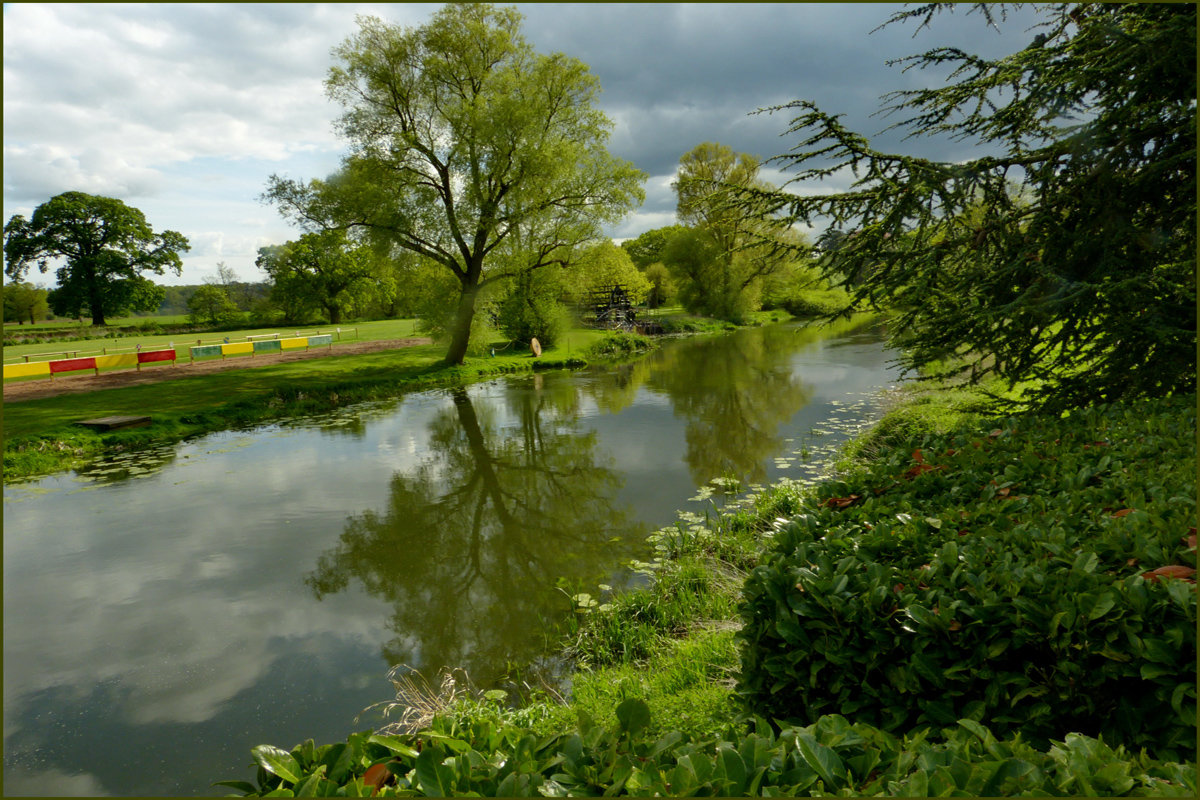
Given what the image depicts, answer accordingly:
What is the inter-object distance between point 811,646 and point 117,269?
44.3m

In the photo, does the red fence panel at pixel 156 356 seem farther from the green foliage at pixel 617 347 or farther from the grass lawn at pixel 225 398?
the green foliage at pixel 617 347

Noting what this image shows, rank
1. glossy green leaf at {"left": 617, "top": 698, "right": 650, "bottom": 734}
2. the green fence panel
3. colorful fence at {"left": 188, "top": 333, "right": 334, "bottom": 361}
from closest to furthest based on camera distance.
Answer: glossy green leaf at {"left": 617, "top": 698, "right": 650, "bottom": 734} < the green fence panel < colorful fence at {"left": 188, "top": 333, "right": 334, "bottom": 361}

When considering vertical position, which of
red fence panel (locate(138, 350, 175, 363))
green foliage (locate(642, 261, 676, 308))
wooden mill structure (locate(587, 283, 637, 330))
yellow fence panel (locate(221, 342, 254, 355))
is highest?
green foliage (locate(642, 261, 676, 308))

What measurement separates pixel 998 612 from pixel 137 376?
23318mm

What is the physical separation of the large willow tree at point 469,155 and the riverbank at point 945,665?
18.3 m

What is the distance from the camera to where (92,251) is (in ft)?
112

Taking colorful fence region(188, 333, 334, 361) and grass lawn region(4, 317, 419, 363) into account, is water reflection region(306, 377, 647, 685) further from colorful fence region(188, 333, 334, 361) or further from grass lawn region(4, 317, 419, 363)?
grass lawn region(4, 317, 419, 363)

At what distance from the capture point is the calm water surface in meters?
4.31

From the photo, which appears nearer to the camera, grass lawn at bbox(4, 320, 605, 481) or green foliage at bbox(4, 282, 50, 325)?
grass lawn at bbox(4, 320, 605, 481)

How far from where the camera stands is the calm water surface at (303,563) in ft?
14.1

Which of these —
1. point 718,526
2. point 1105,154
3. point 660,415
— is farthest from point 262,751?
point 660,415

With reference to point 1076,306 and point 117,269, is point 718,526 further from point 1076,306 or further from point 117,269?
point 117,269

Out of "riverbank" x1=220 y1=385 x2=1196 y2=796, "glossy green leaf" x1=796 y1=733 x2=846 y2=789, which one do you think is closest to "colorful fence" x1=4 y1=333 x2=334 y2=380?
"riverbank" x1=220 y1=385 x2=1196 y2=796

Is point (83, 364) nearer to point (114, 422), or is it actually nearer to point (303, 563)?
point (114, 422)
